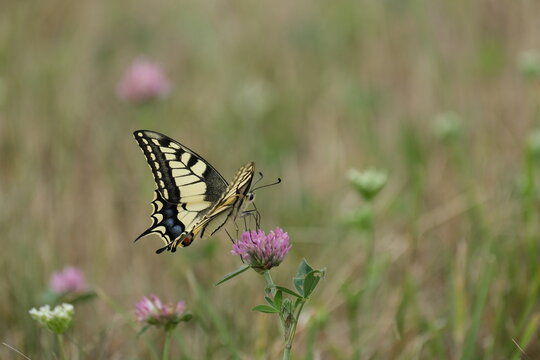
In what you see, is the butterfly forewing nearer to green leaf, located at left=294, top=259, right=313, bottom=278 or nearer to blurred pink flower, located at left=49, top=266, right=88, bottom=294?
green leaf, located at left=294, top=259, right=313, bottom=278

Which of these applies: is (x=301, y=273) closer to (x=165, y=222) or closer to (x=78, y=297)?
(x=165, y=222)

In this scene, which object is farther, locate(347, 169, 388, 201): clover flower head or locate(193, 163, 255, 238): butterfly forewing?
locate(347, 169, 388, 201): clover flower head

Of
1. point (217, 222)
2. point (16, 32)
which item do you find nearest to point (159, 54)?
point (16, 32)

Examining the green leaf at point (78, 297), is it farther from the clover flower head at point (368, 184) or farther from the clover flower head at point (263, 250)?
the clover flower head at point (368, 184)

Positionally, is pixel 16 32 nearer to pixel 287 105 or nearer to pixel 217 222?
pixel 287 105

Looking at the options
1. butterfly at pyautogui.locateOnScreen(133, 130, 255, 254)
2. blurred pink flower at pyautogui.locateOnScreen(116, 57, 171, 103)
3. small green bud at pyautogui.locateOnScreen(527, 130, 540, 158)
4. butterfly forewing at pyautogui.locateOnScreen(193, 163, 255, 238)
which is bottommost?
butterfly forewing at pyautogui.locateOnScreen(193, 163, 255, 238)

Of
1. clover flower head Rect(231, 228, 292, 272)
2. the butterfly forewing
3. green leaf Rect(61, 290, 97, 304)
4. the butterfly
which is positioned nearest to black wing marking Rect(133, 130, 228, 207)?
the butterfly
